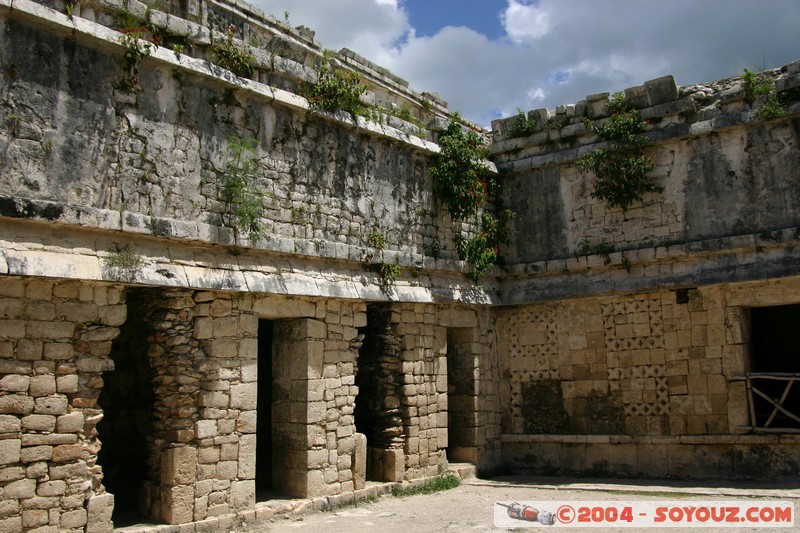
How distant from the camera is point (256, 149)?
8.75 m

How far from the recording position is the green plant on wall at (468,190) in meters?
11.6

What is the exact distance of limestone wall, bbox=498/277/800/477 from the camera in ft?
33.9

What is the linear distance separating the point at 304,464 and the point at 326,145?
4.17 metres

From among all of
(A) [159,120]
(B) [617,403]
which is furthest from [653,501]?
(A) [159,120]

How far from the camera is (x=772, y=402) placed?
10.1 m

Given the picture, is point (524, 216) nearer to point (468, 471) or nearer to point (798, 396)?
point (468, 471)

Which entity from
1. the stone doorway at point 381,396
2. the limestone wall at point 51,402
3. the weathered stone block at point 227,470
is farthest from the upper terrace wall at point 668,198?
the limestone wall at point 51,402

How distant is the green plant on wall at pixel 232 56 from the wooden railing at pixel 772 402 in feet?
26.4

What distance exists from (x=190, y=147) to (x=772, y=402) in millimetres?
8510

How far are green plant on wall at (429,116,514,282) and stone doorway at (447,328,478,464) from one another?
1115mm

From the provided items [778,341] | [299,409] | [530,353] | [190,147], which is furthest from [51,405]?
[778,341]

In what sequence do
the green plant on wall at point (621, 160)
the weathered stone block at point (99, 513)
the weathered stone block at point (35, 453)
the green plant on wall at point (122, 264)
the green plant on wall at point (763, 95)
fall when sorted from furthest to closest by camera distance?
the green plant on wall at point (621, 160) < the green plant on wall at point (763, 95) < the green plant on wall at point (122, 264) < the weathered stone block at point (99, 513) < the weathered stone block at point (35, 453)

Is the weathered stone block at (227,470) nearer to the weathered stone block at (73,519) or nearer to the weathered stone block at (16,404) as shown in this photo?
the weathered stone block at (73,519)

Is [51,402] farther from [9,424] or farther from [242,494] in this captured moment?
[242,494]
